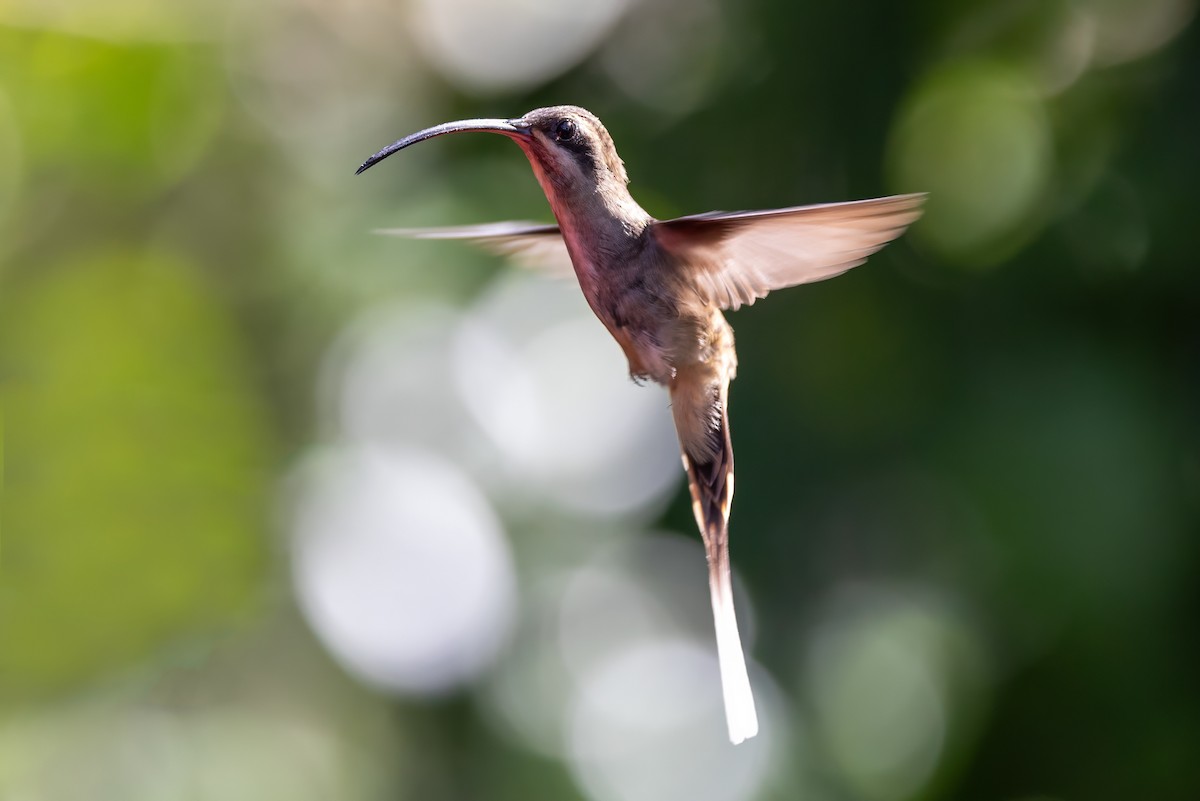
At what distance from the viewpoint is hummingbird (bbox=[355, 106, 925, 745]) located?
55 cm

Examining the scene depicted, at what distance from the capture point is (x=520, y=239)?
747 mm

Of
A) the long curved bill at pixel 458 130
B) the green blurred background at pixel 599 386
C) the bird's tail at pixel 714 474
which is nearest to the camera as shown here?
the long curved bill at pixel 458 130

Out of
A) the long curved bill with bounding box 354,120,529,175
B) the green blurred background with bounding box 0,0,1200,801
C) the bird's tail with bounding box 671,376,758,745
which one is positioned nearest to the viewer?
the long curved bill with bounding box 354,120,529,175

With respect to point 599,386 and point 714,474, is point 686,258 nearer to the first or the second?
point 714,474

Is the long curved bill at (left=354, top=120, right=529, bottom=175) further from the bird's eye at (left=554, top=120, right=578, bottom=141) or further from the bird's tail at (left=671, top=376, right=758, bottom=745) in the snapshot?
the bird's tail at (left=671, top=376, right=758, bottom=745)

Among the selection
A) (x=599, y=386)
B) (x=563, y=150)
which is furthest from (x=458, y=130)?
(x=599, y=386)

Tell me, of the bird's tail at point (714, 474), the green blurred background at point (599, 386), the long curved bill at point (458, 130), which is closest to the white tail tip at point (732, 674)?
the bird's tail at point (714, 474)

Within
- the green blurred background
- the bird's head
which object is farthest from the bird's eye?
the green blurred background

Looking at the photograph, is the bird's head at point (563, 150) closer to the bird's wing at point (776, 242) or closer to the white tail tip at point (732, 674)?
the bird's wing at point (776, 242)

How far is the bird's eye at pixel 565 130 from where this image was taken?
22.0 inches

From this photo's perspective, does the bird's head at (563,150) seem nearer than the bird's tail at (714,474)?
Yes

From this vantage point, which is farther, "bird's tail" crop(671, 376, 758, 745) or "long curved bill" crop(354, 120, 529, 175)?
"bird's tail" crop(671, 376, 758, 745)

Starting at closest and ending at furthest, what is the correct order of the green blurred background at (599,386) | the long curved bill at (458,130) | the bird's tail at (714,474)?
the long curved bill at (458,130)
the bird's tail at (714,474)
the green blurred background at (599,386)

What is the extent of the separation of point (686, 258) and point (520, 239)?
17 centimetres
